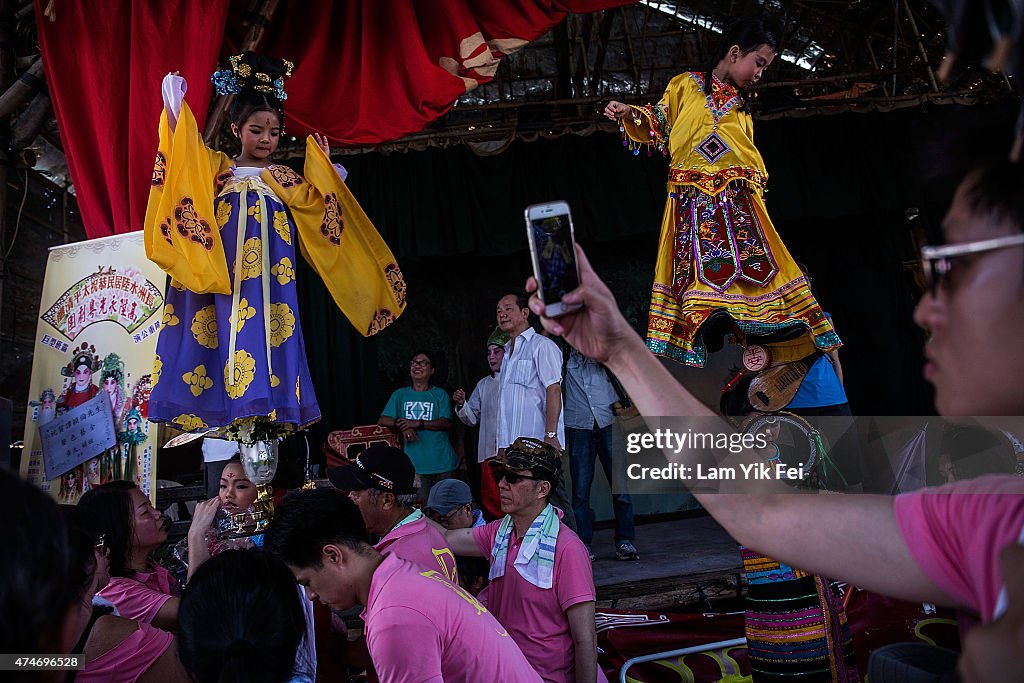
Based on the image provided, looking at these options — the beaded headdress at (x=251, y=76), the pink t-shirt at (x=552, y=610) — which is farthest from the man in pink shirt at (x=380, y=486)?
the beaded headdress at (x=251, y=76)

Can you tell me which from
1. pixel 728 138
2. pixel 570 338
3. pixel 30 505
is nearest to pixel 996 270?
pixel 570 338

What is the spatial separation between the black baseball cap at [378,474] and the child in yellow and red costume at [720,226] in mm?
1104

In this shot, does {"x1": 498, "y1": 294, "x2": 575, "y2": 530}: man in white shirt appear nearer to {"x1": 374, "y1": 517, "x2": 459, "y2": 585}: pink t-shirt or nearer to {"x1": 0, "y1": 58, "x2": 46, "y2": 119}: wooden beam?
{"x1": 374, "y1": 517, "x2": 459, "y2": 585}: pink t-shirt

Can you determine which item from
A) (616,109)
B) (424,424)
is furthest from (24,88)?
(424,424)

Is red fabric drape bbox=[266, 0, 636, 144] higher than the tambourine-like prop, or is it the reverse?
red fabric drape bbox=[266, 0, 636, 144]

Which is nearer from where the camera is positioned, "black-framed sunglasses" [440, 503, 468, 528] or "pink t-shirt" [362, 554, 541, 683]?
"pink t-shirt" [362, 554, 541, 683]

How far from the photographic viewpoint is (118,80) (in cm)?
317

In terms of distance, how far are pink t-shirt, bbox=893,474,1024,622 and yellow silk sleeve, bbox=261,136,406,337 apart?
220cm

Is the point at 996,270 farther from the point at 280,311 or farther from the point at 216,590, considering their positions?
the point at 280,311

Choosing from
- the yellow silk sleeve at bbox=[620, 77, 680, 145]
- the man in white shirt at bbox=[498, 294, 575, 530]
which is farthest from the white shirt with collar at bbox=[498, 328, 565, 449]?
the yellow silk sleeve at bbox=[620, 77, 680, 145]

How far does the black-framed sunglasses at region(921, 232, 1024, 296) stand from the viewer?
824 mm

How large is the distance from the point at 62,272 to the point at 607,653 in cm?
288

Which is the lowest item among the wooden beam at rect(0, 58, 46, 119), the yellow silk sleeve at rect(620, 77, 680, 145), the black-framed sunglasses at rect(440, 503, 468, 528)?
the black-framed sunglasses at rect(440, 503, 468, 528)

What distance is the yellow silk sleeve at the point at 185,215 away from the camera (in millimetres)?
2428
